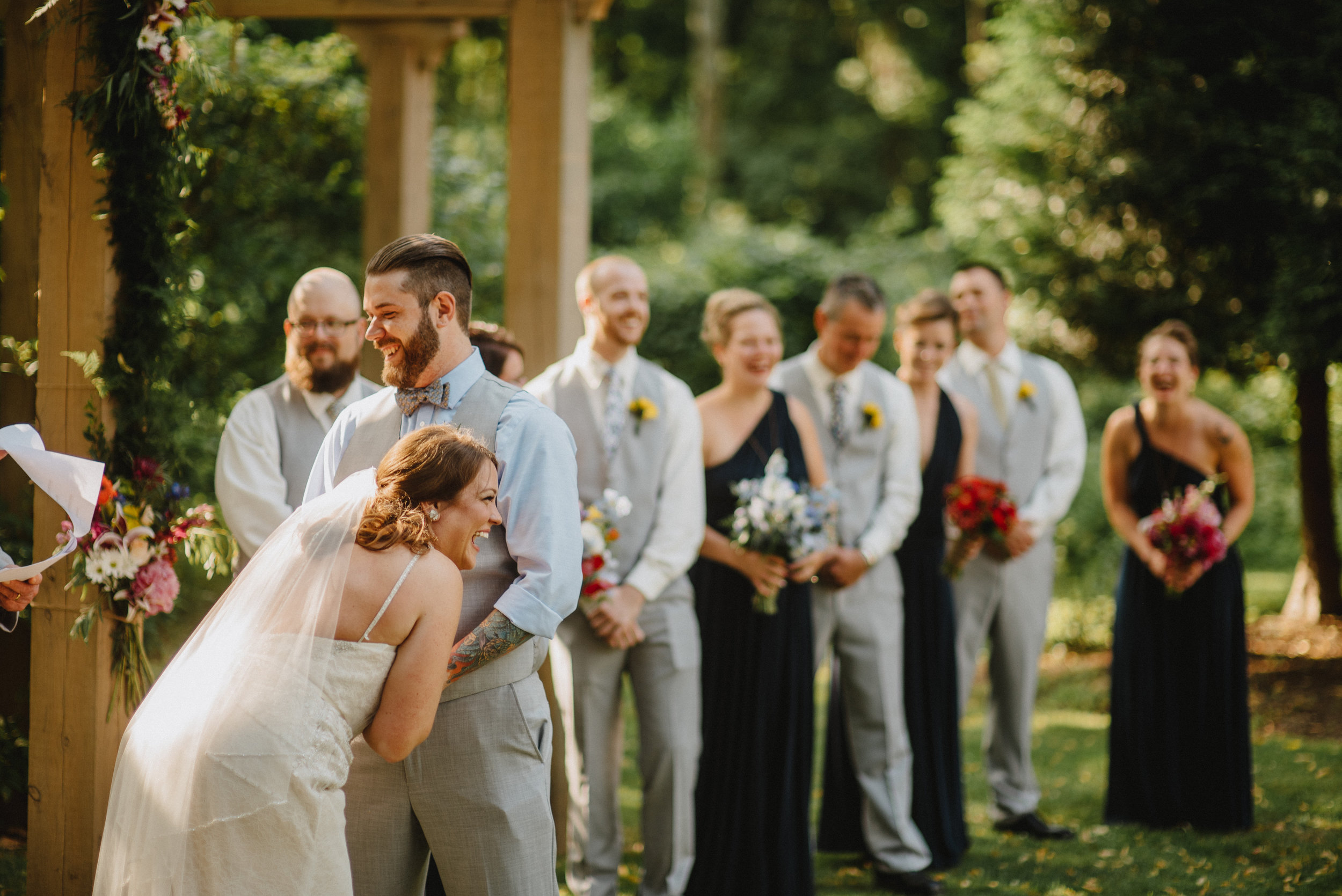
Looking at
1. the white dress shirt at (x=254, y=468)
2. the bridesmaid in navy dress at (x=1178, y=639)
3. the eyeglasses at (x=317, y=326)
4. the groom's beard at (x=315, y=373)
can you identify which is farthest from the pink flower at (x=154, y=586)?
the bridesmaid in navy dress at (x=1178, y=639)

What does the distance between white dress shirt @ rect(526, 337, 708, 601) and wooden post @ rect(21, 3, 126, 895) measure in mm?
1552

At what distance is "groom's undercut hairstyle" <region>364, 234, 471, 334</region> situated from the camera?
283cm

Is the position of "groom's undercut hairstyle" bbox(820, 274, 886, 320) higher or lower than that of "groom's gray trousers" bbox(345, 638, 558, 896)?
higher

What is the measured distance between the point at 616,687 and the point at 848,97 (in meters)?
19.1

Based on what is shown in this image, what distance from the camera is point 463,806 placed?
9.04 feet

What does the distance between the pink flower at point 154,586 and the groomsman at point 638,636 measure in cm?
143

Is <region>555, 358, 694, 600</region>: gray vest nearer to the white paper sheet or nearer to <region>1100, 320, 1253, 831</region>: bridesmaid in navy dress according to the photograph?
the white paper sheet

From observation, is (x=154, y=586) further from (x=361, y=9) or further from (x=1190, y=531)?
(x=1190, y=531)

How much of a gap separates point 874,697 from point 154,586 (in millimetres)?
3007

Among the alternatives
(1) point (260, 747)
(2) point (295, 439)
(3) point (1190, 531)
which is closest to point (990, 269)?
(3) point (1190, 531)

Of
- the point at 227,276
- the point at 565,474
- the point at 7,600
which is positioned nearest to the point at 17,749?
the point at 7,600

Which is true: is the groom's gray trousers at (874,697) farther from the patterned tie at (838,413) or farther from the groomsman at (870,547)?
the patterned tie at (838,413)

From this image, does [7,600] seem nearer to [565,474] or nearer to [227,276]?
[565,474]

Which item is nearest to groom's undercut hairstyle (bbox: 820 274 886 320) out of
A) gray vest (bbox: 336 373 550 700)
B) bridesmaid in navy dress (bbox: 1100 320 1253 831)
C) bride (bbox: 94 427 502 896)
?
bridesmaid in navy dress (bbox: 1100 320 1253 831)
